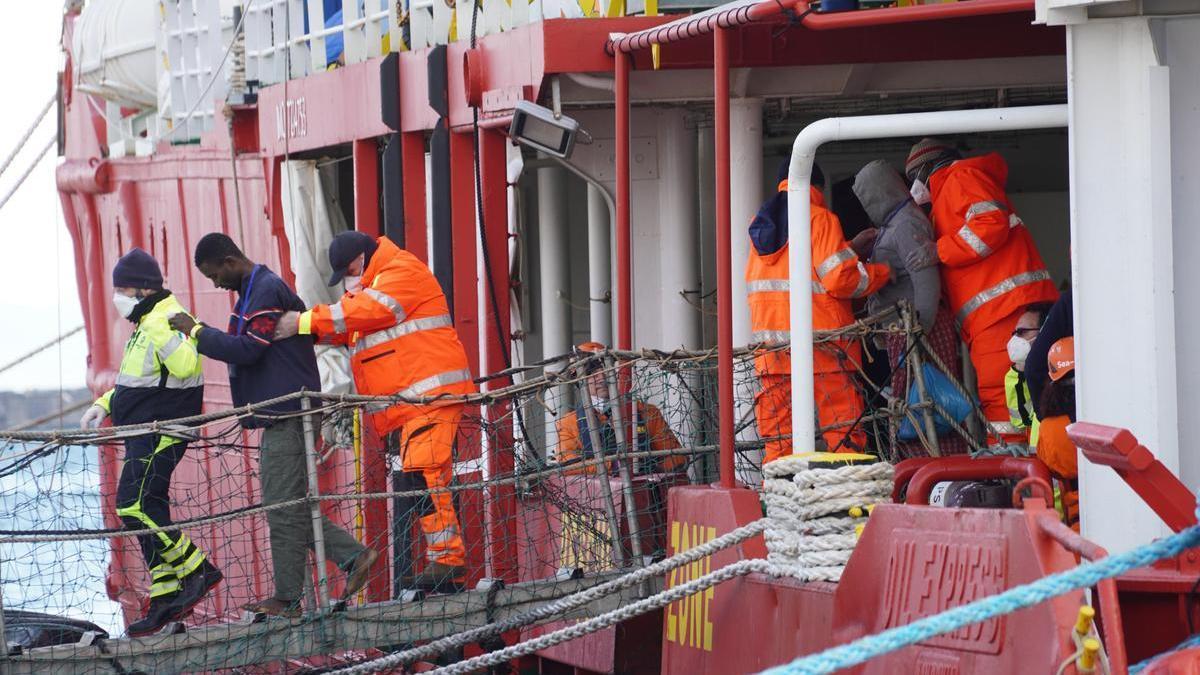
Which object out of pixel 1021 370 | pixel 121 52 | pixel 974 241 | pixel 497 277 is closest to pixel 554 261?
pixel 497 277

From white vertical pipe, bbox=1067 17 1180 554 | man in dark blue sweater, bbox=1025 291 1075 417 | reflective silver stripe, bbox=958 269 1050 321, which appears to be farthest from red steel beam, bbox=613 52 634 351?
white vertical pipe, bbox=1067 17 1180 554

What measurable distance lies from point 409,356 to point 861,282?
2069 mm

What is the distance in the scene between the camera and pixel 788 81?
9.28m

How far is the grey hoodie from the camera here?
8.12 m

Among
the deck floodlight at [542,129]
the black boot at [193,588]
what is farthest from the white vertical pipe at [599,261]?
the black boot at [193,588]

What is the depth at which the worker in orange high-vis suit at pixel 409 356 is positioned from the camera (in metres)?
7.96

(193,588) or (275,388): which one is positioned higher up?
(275,388)

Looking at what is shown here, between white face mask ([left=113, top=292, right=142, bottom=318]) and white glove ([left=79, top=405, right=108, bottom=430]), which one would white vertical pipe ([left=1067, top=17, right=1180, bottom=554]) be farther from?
white glove ([left=79, top=405, right=108, bottom=430])

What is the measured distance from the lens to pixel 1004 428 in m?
8.06

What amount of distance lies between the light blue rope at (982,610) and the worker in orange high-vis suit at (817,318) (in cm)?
404

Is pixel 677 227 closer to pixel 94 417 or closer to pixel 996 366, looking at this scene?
pixel 996 366

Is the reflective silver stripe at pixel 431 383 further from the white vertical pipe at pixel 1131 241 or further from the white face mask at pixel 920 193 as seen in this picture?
the white vertical pipe at pixel 1131 241

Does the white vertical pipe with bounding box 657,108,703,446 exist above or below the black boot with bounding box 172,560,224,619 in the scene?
above

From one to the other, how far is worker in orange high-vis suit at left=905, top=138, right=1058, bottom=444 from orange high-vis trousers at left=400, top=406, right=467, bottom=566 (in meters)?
2.32
